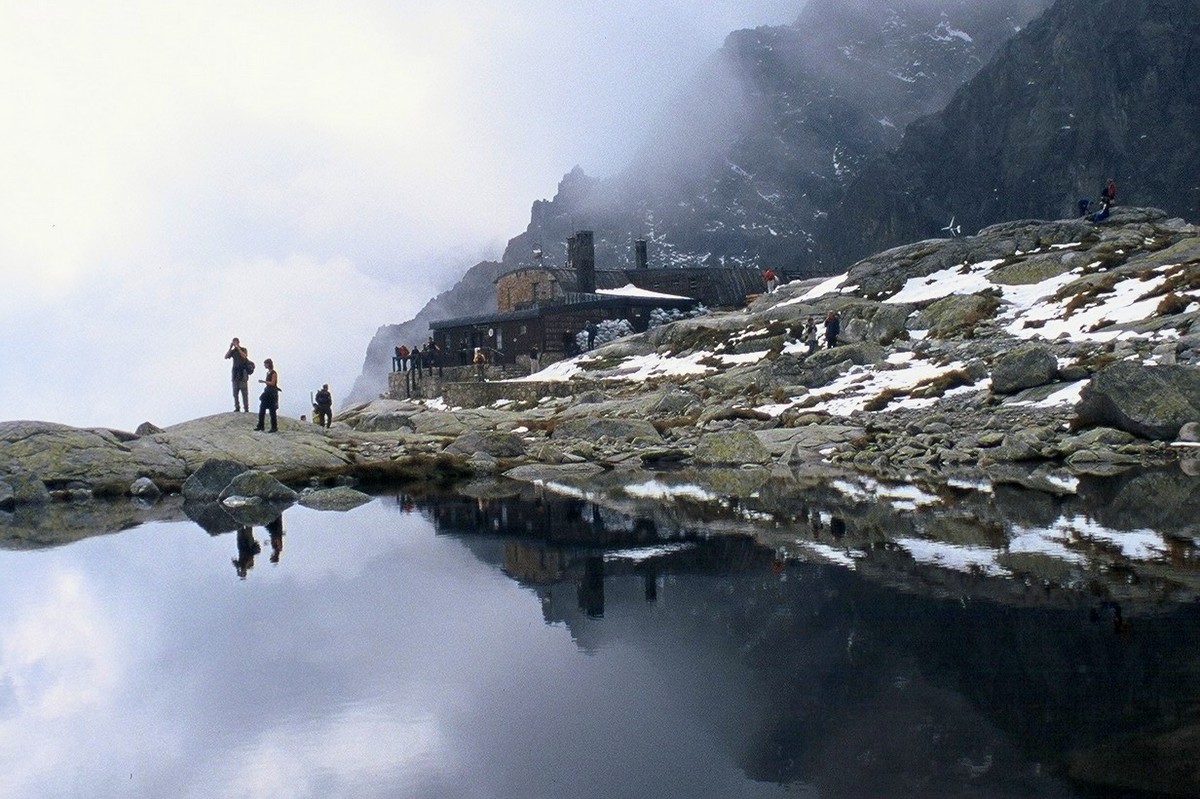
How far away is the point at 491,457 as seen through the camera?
104ft

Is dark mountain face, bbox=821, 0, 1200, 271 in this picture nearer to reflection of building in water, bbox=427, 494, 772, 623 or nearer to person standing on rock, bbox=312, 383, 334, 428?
person standing on rock, bbox=312, 383, 334, 428

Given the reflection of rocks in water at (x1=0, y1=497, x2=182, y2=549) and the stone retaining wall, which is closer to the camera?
the reflection of rocks in water at (x1=0, y1=497, x2=182, y2=549)

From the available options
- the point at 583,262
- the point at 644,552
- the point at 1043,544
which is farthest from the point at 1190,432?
the point at 583,262

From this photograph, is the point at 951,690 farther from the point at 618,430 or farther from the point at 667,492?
the point at 618,430

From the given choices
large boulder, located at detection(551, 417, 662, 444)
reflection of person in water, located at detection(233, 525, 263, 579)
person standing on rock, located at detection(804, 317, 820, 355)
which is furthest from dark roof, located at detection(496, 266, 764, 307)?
reflection of person in water, located at detection(233, 525, 263, 579)

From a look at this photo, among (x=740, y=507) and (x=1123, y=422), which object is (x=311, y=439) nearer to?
(x=740, y=507)

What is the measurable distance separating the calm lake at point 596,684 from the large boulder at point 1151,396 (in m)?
15.5

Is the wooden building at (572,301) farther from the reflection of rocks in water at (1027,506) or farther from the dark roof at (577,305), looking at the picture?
the reflection of rocks in water at (1027,506)

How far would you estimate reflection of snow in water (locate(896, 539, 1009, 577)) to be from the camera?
1117 centimetres

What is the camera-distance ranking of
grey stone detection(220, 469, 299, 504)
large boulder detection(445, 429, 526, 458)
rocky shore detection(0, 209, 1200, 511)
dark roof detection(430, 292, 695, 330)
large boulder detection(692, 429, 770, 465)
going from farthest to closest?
dark roof detection(430, 292, 695, 330)
large boulder detection(445, 429, 526, 458)
large boulder detection(692, 429, 770, 465)
rocky shore detection(0, 209, 1200, 511)
grey stone detection(220, 469, 299, 504)

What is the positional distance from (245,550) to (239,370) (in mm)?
17838

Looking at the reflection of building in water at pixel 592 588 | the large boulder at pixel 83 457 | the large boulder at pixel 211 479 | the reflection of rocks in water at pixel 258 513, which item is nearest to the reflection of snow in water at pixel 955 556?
the reflection of building in water at pixel 592 588

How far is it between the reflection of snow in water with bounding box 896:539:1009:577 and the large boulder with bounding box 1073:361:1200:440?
46.8 ft

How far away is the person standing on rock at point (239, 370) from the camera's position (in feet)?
101
